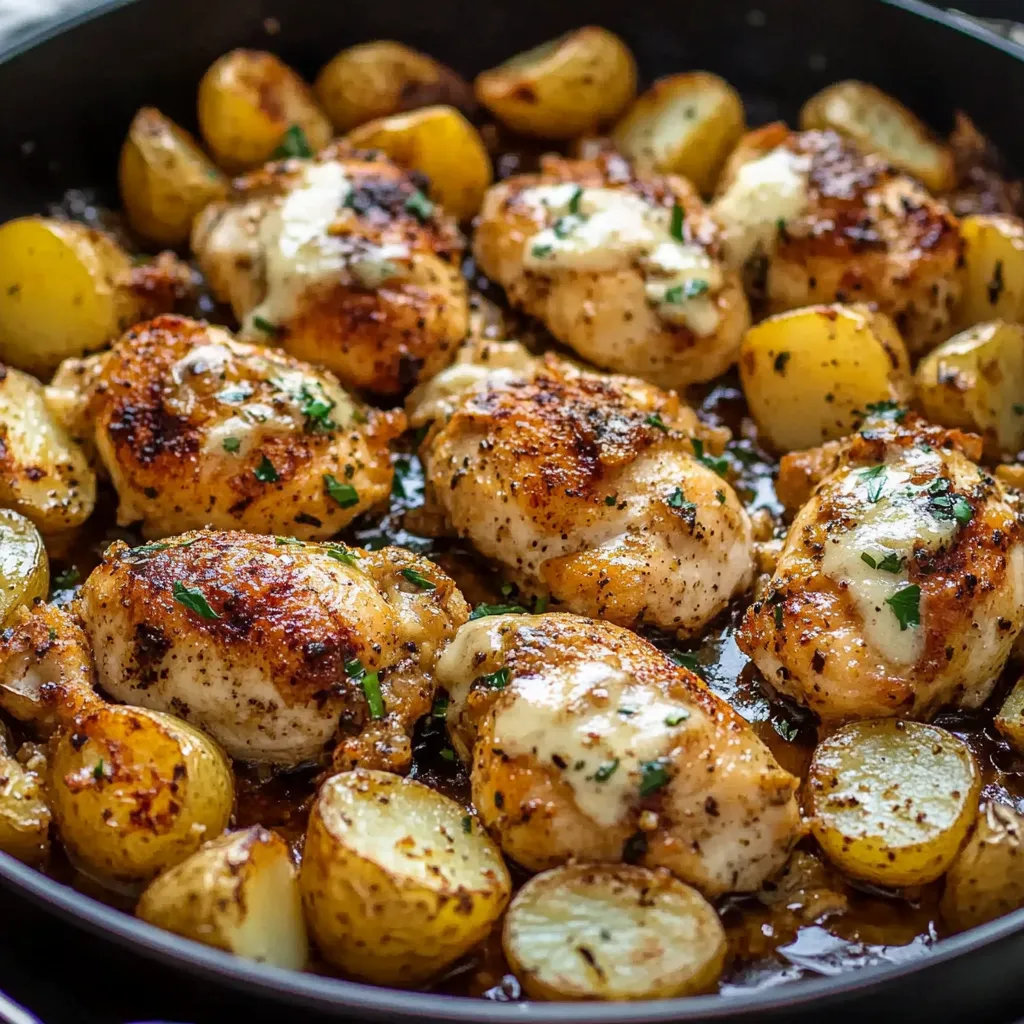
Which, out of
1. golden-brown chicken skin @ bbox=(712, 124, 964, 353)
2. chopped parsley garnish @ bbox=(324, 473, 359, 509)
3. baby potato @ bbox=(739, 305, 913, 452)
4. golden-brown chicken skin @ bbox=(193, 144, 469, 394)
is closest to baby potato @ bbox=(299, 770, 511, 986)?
chopped parsley garnish @ bbox=(324, 473, 359, 509)

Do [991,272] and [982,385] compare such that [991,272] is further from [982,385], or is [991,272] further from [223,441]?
[223,441]

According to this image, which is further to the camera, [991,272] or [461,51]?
[461,51]

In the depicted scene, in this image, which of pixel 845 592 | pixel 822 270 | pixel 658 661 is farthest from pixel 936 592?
pixel 822 270

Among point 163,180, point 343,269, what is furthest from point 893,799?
point 163,180

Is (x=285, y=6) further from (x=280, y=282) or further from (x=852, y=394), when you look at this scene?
(x=852, y=394)

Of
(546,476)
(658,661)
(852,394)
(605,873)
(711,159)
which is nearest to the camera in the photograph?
(605,873)

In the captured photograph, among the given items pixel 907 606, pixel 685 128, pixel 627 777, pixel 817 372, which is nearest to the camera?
pixel 627 777

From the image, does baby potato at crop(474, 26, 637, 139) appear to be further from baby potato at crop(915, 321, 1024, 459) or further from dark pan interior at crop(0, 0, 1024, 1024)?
baby potato at crop(915, 321, 1024, 459)
